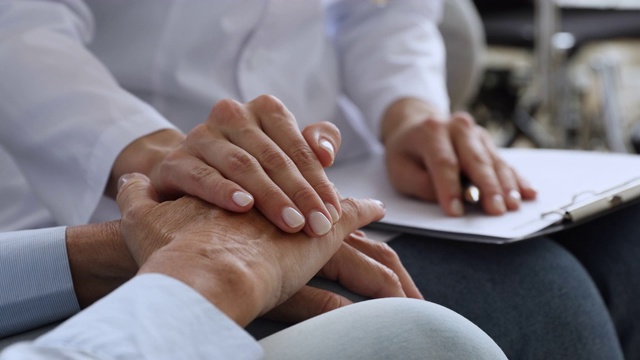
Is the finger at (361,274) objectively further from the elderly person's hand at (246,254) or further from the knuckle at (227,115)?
the knuckle at (227,115)

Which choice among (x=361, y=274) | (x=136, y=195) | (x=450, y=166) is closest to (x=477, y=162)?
(x=450, y=166)

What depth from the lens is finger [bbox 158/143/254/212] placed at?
56 centimetres

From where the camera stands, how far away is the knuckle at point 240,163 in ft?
1.90

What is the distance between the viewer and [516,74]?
2.69m

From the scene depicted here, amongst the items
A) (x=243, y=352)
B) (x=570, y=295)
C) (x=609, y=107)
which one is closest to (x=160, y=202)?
(x=243, y=352)

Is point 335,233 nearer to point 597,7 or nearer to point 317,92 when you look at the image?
point 317,92

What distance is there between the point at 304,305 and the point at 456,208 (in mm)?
250

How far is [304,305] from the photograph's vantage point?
0.56 m

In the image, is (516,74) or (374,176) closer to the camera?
(374,176)

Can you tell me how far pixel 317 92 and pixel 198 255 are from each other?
529mm

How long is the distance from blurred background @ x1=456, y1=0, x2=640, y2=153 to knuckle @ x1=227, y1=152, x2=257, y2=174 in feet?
4.68

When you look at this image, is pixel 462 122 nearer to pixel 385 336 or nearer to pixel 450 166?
pixel 450 166

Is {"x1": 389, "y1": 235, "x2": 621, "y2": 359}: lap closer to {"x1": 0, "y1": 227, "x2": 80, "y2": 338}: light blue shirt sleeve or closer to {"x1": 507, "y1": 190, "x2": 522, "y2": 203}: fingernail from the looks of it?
{"x1": 507, "y1": 190, "x2": 522, "y2": 203}: fingernail

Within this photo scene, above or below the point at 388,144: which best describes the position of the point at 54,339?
above
